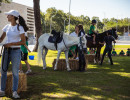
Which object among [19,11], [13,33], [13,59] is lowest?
[13,59]

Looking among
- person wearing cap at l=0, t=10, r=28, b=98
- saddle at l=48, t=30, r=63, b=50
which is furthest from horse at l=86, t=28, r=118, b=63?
person wearing cap at l=0, t=10, r=28, b=98

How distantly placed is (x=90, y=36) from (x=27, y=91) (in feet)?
28.2

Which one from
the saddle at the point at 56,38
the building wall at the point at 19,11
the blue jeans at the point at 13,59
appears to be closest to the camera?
the blue jeans at the point at 13,59

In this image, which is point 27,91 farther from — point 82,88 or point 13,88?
point 82,88

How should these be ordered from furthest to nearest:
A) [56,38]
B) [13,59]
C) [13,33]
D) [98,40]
Result: [98,40]
[56,38]
[13,59]
[13,33]

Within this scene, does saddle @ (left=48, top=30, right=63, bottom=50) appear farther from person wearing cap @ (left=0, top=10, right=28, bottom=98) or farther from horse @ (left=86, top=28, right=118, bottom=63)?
person wearing cap @ (left=0, top=10, right=28, bottom=98)

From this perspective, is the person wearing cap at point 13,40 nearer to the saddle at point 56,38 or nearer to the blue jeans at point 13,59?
the blue jeans at point 13,59

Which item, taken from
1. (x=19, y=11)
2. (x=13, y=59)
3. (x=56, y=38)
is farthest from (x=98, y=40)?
(x=19, y=11)

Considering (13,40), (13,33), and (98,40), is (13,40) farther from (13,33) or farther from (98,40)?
(98,40)

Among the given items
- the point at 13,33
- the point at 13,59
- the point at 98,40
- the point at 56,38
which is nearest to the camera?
the point at 13,33

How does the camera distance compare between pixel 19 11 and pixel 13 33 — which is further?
pixel 19 11

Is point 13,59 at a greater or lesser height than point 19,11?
lesser

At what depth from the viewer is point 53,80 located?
7.47 metres

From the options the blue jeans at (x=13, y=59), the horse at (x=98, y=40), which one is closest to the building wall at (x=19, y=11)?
the horse at (x=98, y=40)
